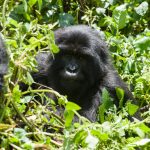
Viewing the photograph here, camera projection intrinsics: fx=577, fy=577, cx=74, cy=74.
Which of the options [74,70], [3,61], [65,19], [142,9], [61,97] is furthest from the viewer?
[142,9]

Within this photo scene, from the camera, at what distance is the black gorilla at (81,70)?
454 centimetres

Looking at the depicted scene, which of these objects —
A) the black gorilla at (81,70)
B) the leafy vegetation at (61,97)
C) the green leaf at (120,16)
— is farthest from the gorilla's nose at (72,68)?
the green leaf at (120,16)

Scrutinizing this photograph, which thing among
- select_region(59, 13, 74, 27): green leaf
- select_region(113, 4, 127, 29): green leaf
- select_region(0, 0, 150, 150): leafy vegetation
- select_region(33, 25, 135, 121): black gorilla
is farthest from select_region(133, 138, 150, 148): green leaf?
select_region(59, 13, 74, 27): green leaf

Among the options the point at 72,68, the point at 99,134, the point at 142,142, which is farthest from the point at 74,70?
the point at 99,134

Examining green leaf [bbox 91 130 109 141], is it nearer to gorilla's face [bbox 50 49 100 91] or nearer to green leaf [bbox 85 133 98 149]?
green leaf [bbox 85 133 98 149]

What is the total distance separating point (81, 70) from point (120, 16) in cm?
87

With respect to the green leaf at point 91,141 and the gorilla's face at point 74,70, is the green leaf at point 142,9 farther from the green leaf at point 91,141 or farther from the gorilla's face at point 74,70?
the green leaf at point 91,141

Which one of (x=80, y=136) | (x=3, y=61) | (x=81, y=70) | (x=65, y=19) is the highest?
(x=3, y=61)

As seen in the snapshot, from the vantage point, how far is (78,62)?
15.1 feet

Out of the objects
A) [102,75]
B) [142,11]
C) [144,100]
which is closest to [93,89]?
[102,75]

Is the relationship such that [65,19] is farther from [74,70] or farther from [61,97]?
[61,97]

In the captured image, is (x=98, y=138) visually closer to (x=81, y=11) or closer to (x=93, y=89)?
(x=93, y=89)

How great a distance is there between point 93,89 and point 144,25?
4.87ft

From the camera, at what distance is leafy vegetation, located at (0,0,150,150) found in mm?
2773
